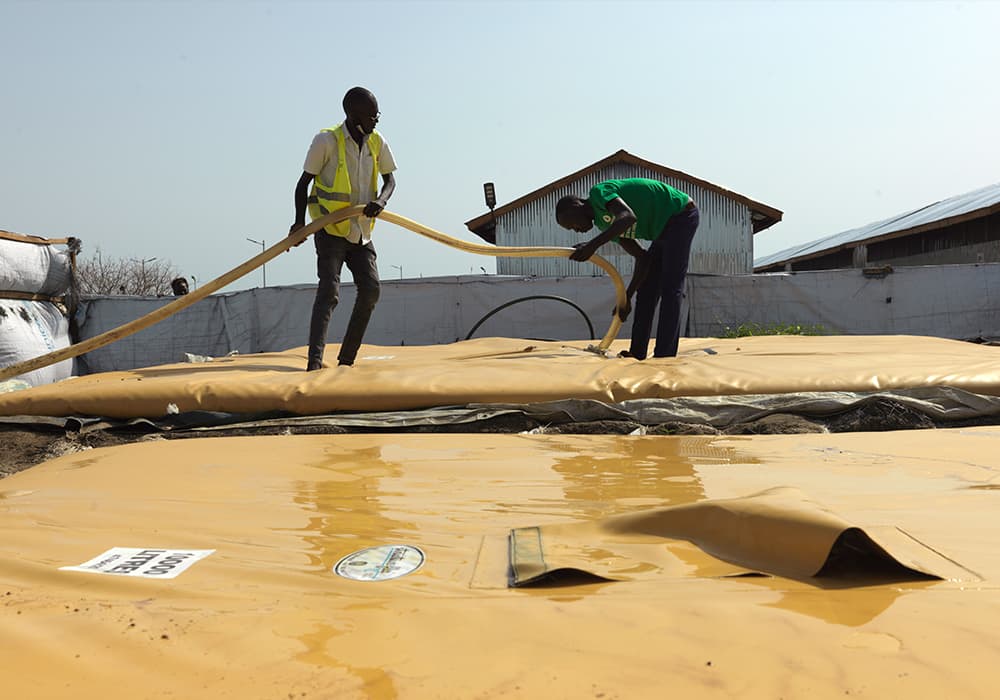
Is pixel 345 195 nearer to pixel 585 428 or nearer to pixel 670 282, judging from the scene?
pixel 670 282

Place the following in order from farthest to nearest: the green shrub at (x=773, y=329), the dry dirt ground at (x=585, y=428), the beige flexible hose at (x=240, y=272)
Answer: the green shrub at (x=773, y=329), the beige flexible hose at (x=240, y=272), the dry dirt ground at (x=585, y=428)

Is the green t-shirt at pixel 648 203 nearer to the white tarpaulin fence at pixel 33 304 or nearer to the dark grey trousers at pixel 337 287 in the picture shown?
the dark grey trousers at pixel 337 287

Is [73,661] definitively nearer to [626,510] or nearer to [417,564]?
[417,564]

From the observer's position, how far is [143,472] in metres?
1.85

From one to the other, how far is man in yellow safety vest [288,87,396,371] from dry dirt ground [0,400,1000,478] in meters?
0.94

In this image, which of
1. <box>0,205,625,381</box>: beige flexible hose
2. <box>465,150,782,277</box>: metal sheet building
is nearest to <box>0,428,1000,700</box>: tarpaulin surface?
<box>0,205,625,381</box>: beige flexible hose

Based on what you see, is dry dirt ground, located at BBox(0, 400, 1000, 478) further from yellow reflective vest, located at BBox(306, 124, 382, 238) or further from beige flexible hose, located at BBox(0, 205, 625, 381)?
yellow reflective vest, located at BBox(306, 124, 382, 238)

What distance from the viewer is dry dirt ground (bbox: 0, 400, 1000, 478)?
2510mm

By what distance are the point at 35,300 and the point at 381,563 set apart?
649 centimetres

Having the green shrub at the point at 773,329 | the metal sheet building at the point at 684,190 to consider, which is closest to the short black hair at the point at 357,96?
the green shrub at the point at 773,329

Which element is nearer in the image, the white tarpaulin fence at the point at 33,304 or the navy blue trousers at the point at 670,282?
the navy blue trousers at the point at 670,282

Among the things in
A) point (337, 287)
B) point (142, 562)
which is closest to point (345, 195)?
point (337, 287)

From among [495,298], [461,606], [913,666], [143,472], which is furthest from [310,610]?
[495,298]

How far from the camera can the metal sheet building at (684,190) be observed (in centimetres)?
1493
